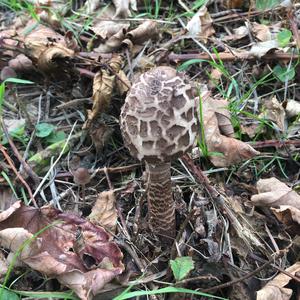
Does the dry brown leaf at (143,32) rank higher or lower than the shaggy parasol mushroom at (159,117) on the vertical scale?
lower

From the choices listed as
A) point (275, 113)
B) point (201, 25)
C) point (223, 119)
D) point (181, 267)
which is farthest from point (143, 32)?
point (181, 267)

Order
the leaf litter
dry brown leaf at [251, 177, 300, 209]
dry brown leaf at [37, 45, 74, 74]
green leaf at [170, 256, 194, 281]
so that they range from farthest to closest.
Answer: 1. dry brown leaf at [37, 45, 74, 74]
2. dry brown leaf at [251, 177, 300, 209]
3. the leaf litter
4. green leaf at [170, 256, 194, 281]

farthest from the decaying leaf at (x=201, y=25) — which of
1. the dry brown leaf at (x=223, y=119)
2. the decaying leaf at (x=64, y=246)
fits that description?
the decaying leaf at (x=64, y=246)

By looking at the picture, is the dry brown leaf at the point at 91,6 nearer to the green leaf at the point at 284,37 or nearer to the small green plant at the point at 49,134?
the small green plant at the point at 49,134

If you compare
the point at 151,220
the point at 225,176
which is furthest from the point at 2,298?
the point at 225,176

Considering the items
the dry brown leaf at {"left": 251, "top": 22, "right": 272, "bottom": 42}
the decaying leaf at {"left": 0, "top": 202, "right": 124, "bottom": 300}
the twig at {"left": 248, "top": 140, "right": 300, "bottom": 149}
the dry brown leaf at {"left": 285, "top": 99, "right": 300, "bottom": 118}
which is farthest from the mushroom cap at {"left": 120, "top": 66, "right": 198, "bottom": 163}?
the dry brown leaf at {"left": 251, "top": 22, "right": 272, "bottom": 42}

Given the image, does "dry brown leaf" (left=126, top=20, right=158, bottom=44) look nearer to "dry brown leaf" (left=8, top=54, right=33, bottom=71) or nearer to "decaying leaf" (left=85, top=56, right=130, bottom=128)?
"decaying leaf" (left=85, top=56, right=130, bottom=128)

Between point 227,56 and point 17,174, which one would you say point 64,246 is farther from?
point 227,56
